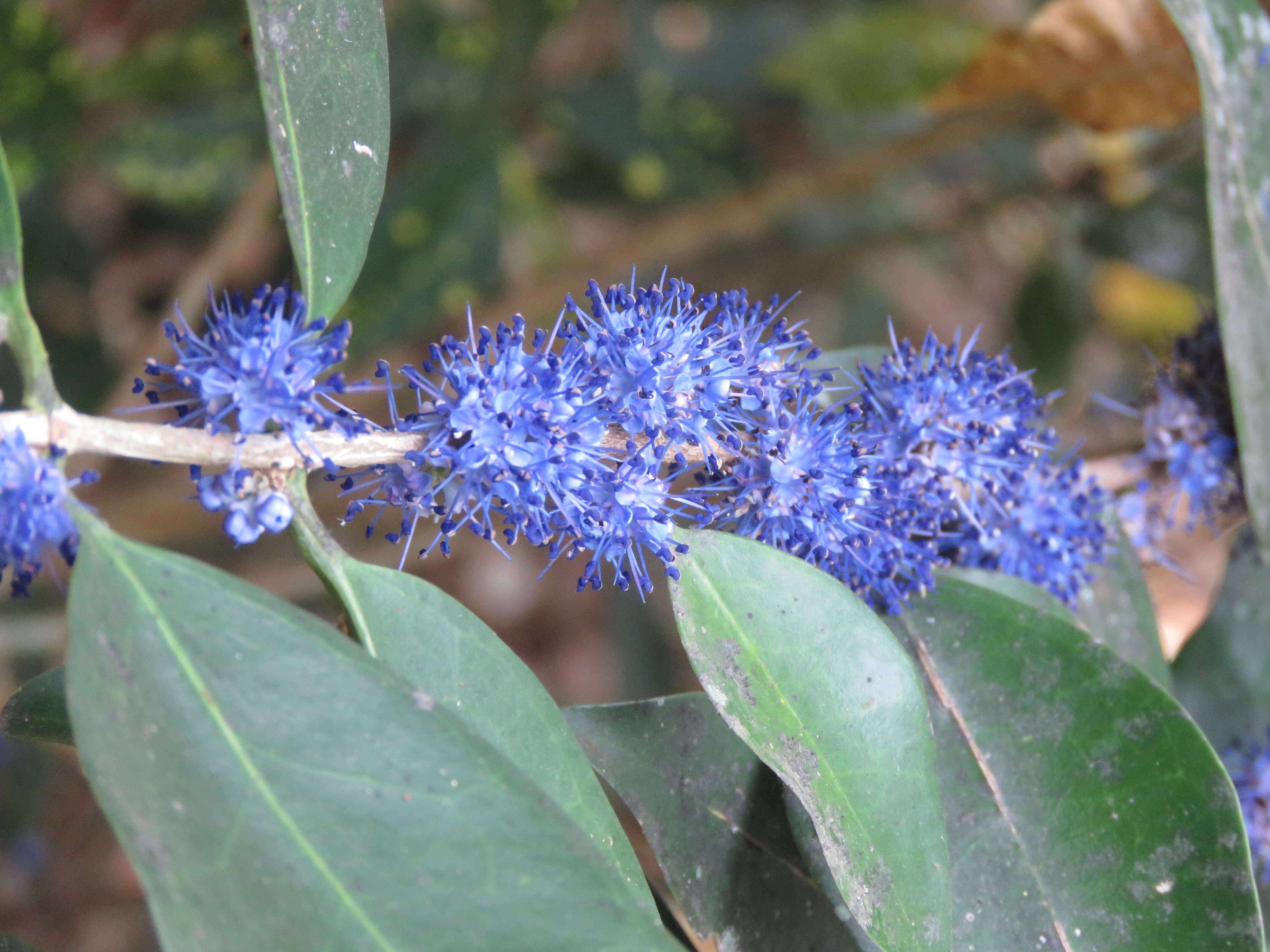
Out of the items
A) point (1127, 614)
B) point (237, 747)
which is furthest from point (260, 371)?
point (1127, 614)

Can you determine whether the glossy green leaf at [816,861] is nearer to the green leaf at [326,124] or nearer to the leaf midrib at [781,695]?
the leaf midrib at [781,695]

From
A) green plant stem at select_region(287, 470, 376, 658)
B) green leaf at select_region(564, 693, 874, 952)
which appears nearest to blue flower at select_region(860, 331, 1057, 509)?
green leaf at select_region(564, 693, 874, 952)

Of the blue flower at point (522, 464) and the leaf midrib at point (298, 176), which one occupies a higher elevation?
the leaf midrib at point (298, 176)

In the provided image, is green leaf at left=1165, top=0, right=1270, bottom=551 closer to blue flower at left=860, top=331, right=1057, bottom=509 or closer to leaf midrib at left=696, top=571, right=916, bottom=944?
blue flower at left=860, top=331, right=1057, bottom=509

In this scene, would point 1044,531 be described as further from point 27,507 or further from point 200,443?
point 27,507

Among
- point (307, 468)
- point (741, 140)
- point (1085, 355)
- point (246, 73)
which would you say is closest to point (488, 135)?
point (246, 73)

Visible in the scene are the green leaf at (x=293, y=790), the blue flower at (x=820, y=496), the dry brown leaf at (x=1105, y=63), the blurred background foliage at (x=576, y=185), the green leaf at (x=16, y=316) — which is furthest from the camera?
the blurred background foliage at (x=576, y=185)

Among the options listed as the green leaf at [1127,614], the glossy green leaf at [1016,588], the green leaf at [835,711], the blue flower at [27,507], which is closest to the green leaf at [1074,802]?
the glossy green leaf at [1016,588]

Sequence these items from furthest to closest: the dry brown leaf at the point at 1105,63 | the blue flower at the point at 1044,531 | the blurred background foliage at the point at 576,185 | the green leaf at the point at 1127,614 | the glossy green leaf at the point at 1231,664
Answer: the blurred background foliage at the point at 576,185 → the dry brown leaf at the point at 1105,63 → the glossy green leaf at the point at 1231,664 → the green leaf at the point at 1127,614 → the blue flower at the point at 1044,531
